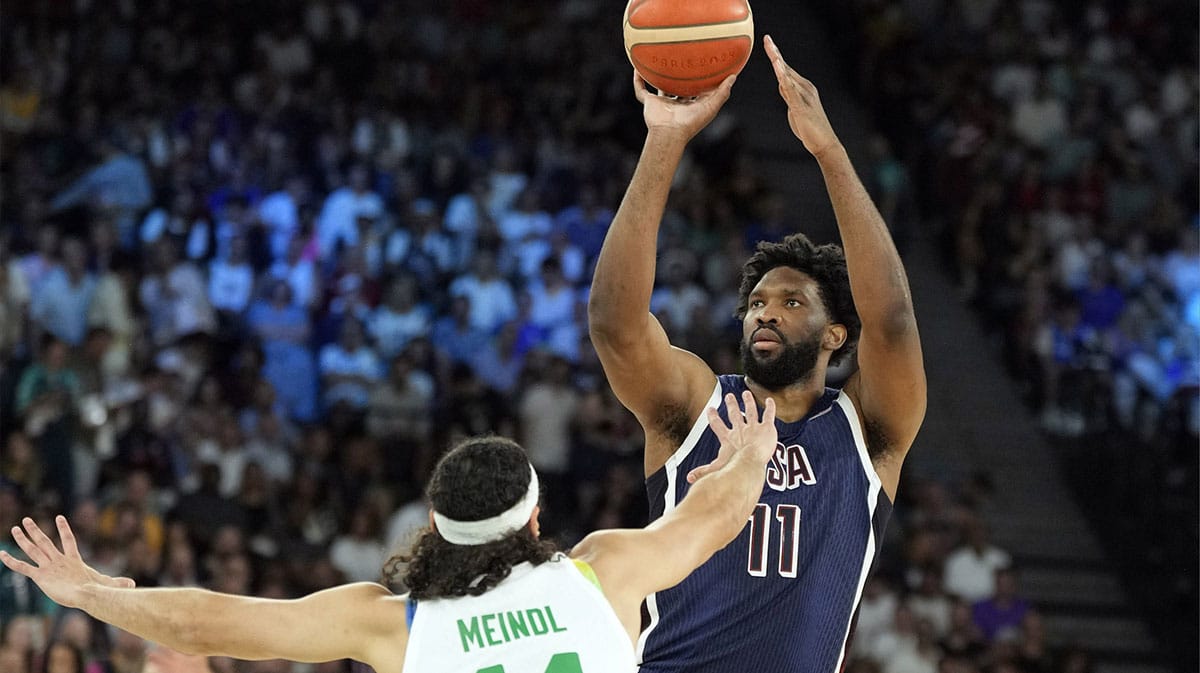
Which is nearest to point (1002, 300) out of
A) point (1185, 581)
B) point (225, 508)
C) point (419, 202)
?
point (1185, 581)

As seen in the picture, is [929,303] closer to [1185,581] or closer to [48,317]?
[1185,581]

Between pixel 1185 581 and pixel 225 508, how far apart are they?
8.04 meters

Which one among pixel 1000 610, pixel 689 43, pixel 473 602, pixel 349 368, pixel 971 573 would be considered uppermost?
pixel 689 43

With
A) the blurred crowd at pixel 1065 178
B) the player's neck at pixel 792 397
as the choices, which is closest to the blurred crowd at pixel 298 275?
the blurred crowd at pixel 1065 178

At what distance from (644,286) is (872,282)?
73 cm

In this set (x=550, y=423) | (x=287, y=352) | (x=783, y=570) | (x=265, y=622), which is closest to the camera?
(x=265, y=622)

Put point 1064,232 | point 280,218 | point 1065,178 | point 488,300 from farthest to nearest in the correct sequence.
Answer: point 1065,178
point 1064,232
point 280,218
point 488,300

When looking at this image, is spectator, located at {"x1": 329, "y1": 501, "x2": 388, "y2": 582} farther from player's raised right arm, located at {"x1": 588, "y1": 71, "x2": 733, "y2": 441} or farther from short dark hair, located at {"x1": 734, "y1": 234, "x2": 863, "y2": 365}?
player's raised right arm, located at {"x1": 588, "y1": 71, "x2": 733, "y2": 441}

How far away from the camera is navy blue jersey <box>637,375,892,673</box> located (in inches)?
197

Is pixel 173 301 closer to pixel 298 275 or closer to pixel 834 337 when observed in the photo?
pixel 298 275

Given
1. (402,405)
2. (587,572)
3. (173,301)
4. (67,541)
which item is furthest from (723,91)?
(173,301)

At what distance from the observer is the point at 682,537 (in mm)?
4277

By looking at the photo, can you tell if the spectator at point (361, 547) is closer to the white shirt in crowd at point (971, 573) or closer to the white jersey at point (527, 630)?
the white shirt in crowd at point (971, 573)

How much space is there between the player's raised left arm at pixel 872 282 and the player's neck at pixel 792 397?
0.68 ft
